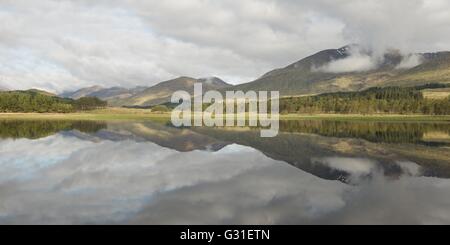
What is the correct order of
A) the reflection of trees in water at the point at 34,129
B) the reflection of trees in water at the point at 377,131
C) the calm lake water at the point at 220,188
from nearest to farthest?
1. the calm lake water at the point at 220,188
2. the reflection of trees in water at the point at 34,129
3. the reflection of trees in water at the point at 377,131

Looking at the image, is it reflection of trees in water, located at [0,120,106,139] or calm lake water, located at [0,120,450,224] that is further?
reflection of trees in water, located at [0,120,106,139]

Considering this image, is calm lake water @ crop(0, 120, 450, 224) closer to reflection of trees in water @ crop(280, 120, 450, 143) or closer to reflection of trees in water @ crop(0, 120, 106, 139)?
reflection of trees in water @ crop(0, 120, 106, 139)

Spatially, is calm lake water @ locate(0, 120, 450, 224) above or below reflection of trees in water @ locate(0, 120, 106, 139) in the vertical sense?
below

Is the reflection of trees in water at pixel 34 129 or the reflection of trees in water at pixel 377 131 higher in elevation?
the reflection of trees in water at pixel 34 129

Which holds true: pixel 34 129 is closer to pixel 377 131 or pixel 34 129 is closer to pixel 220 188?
pixel 377 131

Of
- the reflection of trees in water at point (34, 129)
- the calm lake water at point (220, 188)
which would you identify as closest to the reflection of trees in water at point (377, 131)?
the calm lake water at point (220, 188)

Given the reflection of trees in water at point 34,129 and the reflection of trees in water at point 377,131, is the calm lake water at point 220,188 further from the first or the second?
the reflection of trees in water at point 377,131

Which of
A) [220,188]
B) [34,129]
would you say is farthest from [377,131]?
[220,188]

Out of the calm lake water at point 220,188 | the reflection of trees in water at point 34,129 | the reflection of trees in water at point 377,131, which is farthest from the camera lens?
the reflection of trees in water at point 377,131

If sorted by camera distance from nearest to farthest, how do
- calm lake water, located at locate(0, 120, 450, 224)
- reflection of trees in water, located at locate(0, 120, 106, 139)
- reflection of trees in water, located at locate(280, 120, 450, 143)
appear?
1. calm lake water, located at locate(0, 120, 450, 224)
2. reflection of trees in water, located at locate(0, 120, 106, 139)
3. reflection of trees in water, located at locate(280, 120, 450, 143)

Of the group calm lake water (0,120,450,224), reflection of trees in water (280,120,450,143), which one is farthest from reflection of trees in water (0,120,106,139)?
reflection of trees in water (280,120,450,143)

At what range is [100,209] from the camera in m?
18.6
